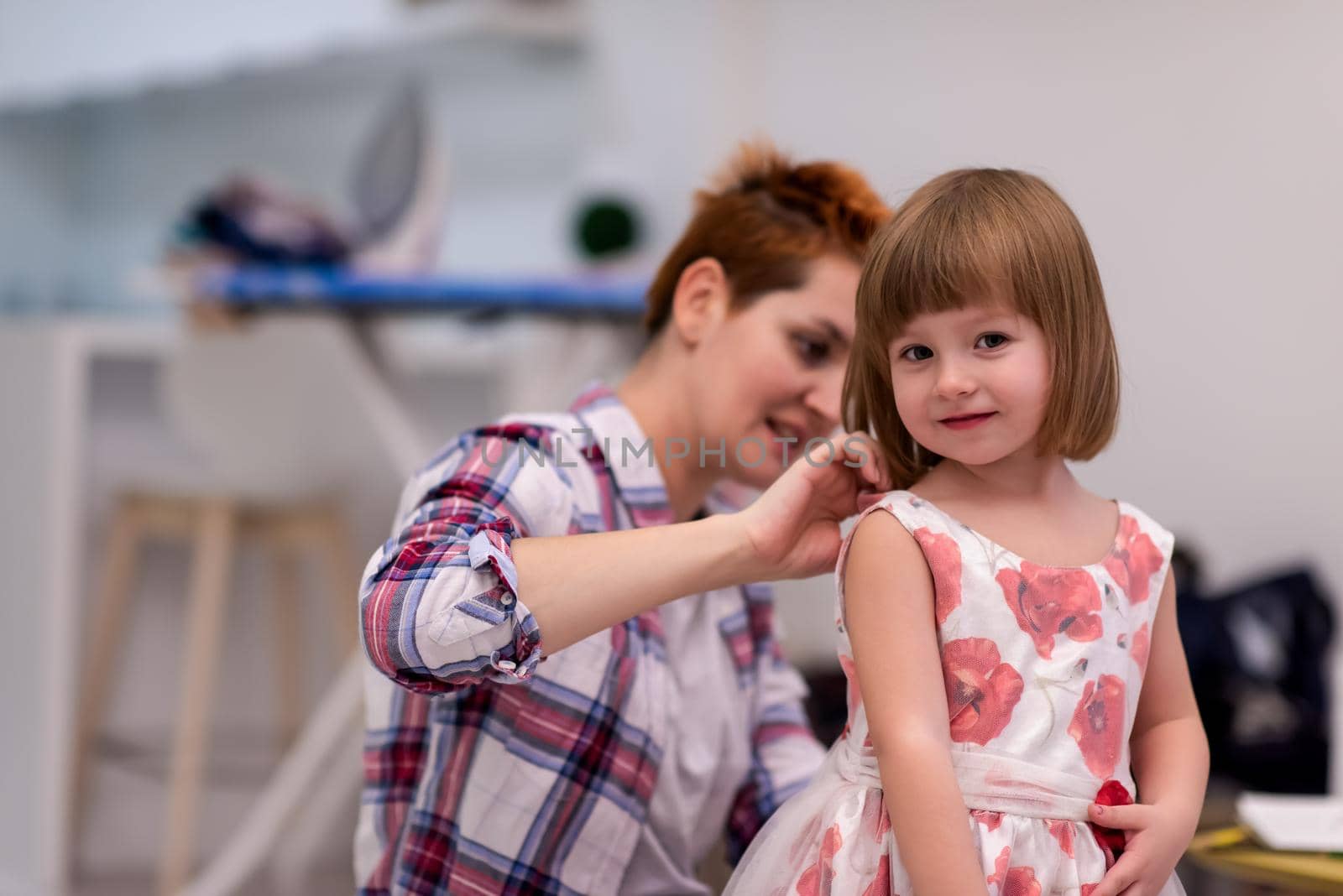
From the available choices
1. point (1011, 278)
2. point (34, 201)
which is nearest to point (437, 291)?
point (1011, 278)

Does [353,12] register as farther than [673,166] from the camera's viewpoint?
Yes

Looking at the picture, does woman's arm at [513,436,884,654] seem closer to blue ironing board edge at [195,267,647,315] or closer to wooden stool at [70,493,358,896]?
blue ironing board edge at [195,267,647,315]

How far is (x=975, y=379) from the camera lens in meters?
0.74

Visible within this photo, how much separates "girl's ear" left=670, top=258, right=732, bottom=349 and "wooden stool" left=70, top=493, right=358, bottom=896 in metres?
1.41

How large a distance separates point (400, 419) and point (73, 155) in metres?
2.15

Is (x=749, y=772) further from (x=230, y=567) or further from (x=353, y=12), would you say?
(x=353, y=12)

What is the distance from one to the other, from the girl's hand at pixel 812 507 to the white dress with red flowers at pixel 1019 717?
2.7 inches

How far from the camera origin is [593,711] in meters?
0.99

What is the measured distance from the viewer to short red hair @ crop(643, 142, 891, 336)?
1048mm

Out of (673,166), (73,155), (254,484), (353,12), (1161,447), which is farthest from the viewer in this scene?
(73,155)

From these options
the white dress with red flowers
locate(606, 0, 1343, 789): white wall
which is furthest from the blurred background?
the white dress with red flowers

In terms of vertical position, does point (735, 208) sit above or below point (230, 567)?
above

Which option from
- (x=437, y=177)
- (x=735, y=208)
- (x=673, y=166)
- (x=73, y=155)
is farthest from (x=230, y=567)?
(x=735, y=208)

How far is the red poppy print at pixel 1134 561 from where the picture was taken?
2.59 feet
